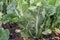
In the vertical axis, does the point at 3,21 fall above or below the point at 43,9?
below

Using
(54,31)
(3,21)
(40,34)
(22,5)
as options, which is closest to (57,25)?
(54,31)

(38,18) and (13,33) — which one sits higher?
(38,18)

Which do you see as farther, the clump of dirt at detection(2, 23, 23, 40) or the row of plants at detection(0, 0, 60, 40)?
the clump of dirt at detection(2, 23, 23, 40)

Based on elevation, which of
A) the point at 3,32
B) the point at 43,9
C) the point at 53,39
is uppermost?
the point at 43,9

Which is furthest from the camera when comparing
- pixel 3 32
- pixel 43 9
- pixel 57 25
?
pixel 57 25

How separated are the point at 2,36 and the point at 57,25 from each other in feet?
2.28

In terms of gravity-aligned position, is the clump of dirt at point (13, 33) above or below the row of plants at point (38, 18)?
below

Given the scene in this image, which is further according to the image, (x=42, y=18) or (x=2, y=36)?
(x=42, y=18)

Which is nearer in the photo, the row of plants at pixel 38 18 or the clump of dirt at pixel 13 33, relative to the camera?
the row of plants at pixel 38 18

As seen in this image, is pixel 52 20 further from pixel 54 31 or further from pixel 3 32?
pixel 3 32

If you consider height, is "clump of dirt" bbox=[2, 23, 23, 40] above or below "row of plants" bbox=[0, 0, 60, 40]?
below

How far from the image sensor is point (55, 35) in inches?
94.6

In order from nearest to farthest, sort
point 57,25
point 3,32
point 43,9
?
point 3,32
point 43,9
point 57,25

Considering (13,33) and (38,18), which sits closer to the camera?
(38,18)
